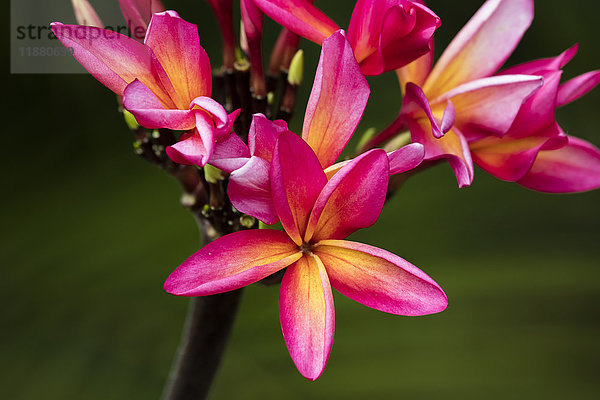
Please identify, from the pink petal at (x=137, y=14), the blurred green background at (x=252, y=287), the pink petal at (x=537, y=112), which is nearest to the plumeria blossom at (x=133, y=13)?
the pink petal at (x=137, y=14)

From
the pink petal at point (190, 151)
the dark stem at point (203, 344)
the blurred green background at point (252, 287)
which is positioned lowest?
the blurred green background at point (252, 287)

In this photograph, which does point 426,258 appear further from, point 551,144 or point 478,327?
point 551,144

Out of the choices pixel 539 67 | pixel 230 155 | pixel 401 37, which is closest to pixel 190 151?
pixel 230 155

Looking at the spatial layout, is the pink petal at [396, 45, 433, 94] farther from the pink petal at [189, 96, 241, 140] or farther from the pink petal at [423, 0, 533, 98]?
the pink petal at [189, 96, 241, 140]

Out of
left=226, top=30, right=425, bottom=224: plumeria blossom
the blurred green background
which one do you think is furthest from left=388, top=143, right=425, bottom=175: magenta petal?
the blurred green background

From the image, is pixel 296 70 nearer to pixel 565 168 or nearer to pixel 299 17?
pixel 299 17

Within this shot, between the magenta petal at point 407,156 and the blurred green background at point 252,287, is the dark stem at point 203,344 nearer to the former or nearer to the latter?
the magenta petal at point 407,156

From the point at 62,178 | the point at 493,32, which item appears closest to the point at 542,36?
the point at 493,32
